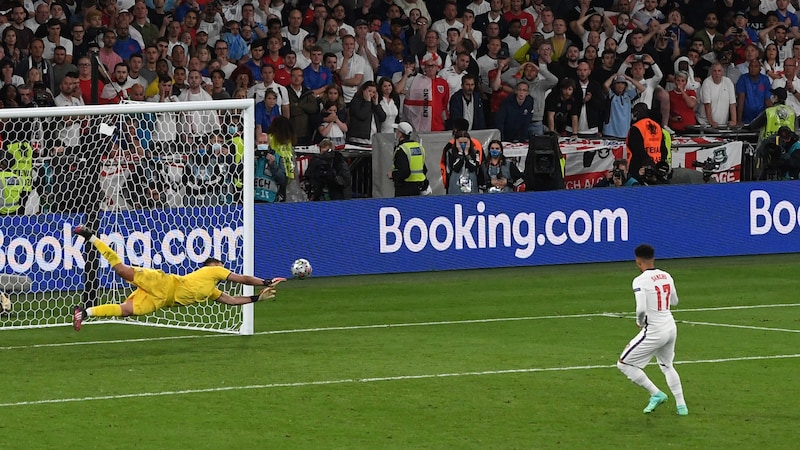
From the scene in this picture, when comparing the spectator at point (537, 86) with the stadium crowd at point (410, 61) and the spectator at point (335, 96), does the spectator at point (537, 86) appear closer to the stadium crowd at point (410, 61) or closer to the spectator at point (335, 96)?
A: the stadium crowd at point (410, 61)

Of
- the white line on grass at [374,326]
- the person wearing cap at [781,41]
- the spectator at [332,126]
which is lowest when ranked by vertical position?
the white line on grass at [374,326]

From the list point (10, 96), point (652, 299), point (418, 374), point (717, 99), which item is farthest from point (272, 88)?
point (652, 299)

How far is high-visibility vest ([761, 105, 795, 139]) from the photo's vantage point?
87.9 feet

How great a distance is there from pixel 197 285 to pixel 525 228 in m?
7.96

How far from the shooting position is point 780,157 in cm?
2603

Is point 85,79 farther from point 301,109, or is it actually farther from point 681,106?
point 681,106

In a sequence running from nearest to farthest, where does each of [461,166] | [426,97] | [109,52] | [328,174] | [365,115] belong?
[328,174] → [461,166] → [109,52] → [365,115] → [426,97]

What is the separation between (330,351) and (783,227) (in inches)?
430

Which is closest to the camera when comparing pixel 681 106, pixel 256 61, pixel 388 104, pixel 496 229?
pixel 496 229

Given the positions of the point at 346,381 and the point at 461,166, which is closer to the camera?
the point at 346,381

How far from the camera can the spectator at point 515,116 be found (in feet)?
85.0

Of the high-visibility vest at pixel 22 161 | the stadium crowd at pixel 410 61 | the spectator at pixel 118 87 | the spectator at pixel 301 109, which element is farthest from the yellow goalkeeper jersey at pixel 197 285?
the spectator at pixel 301 109

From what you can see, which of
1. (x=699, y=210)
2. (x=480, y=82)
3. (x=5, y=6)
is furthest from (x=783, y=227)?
(x=5, y=6)

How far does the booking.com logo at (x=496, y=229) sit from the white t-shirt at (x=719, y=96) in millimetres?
5555
